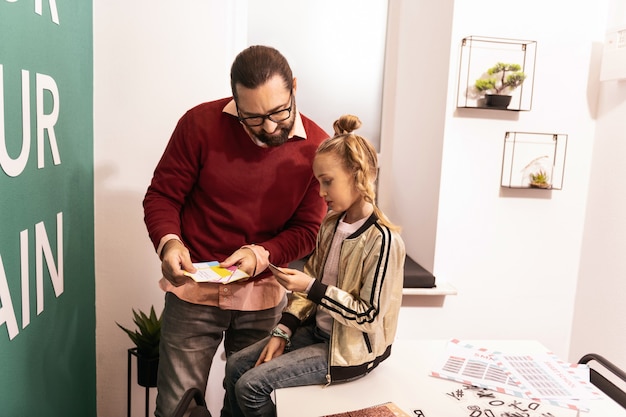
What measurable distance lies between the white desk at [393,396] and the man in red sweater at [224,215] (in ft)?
1.15

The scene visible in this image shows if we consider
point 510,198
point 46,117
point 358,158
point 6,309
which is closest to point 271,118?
point 358,158

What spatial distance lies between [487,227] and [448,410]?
4.62 ft

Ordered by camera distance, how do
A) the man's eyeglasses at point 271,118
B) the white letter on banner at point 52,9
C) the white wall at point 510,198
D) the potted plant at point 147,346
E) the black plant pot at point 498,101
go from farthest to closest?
the white wall at point 510,198 → the black plant pot at point 498,101 → the potted plant at point 147,346 → the white letter on banner at point 52,9 → the man's eyeglasses at point 271,118

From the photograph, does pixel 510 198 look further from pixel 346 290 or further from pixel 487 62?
pixel 346 290

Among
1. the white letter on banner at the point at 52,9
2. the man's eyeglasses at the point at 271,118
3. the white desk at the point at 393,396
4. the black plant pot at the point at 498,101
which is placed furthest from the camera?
the black plant pot at the point at 498,101

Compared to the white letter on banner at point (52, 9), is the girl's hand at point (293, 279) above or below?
below

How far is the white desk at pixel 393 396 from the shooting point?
4.41 ft

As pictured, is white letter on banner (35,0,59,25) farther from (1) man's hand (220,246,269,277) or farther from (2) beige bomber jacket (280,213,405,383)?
(2) beige bomber jacket (280,213,405,383)

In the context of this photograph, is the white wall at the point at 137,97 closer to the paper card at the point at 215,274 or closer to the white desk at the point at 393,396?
the paper card at the point at 215,274

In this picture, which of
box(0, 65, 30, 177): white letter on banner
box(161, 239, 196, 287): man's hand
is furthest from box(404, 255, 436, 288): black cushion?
box(0, 65, 30, 177): white letter on banner

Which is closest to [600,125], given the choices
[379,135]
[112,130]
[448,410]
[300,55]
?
[379,135]

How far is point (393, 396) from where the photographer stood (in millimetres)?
1422

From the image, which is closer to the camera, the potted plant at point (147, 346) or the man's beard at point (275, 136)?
the man's beard at point (275, 136)

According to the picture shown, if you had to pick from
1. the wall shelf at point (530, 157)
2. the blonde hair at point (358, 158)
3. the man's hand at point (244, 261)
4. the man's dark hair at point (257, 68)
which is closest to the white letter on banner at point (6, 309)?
the man's hand at point (244, 261)
